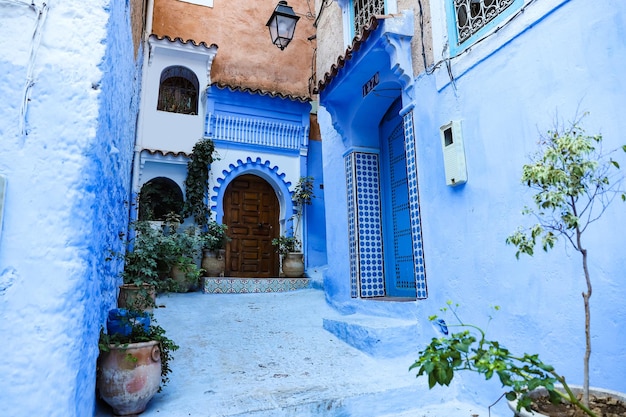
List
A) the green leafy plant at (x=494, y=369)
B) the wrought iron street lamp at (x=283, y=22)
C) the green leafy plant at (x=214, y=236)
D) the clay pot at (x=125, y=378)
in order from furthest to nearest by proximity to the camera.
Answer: the green leafy plant at (x=214, y=236)
the wrought iron street lamp at (x=283, y=22)
the clay pot at (x=125, y=378)
the green leafy plant at (x=494, y=369)

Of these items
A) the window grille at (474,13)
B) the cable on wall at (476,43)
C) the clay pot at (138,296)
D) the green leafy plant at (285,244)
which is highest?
the window grille at (474,13)

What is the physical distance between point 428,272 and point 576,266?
5.06 ft

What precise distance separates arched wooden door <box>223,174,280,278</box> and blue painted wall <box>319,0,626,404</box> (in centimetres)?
501

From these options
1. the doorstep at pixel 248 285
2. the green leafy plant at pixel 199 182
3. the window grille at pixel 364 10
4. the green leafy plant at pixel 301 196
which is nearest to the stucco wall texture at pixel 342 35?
the window grille at pixel 364 10

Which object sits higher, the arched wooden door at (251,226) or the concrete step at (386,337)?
the arched wooden door at (251,226)

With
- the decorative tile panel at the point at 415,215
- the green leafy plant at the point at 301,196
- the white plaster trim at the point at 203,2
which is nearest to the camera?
the decorative tile panel at the point at 415,215

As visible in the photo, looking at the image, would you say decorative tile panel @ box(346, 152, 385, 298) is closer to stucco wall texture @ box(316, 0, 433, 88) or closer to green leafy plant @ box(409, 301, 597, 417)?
stucco wall texture @ box(316, 0, 433, 88)

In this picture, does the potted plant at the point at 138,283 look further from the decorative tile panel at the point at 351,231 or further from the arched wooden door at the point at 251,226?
the arched wooden door at the point at 251,226

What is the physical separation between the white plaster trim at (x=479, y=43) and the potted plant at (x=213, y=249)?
16.4 feet

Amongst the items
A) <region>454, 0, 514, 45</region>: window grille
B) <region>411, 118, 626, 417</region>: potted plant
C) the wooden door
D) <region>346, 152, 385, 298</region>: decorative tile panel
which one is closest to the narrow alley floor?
<region>346, 152, 385, 298</region>: decorative tile panel

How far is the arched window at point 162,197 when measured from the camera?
793cm

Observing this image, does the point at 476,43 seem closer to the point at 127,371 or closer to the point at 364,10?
the point at 364,10

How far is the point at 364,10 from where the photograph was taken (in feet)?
18.6

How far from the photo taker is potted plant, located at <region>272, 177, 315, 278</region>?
26.9ft
